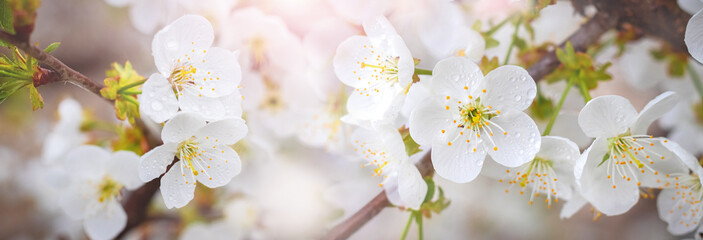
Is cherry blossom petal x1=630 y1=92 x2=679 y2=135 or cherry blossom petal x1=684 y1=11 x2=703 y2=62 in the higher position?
cherry blossom petal x1=684 y1=11 x2=703 y2=62

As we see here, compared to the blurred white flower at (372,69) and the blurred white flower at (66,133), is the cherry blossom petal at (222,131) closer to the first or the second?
the blurred white flower at (372,69)

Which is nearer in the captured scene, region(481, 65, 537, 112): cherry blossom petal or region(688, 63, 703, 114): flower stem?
region(481, 65, 537, 112): cherry blossom petal

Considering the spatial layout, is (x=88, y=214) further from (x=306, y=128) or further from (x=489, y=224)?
(x=489, y=224)

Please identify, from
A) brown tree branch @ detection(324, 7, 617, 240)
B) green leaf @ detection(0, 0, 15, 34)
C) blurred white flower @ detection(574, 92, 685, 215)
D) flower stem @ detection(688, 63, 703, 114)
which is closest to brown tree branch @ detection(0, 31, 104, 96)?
green leaf @ detection(0, 0, 15, 34)

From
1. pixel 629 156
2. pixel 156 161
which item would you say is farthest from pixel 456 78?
pixel 156 161

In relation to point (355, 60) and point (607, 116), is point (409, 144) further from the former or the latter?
point (607, 116)

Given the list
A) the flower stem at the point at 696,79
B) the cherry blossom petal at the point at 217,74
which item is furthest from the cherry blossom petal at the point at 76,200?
the flower stem at the point at 696,79

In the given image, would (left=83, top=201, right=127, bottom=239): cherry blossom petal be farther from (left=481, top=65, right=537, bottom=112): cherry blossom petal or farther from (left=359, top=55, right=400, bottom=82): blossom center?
(left=481, top=65, right=537, bottom=112): cherry blossom petal
